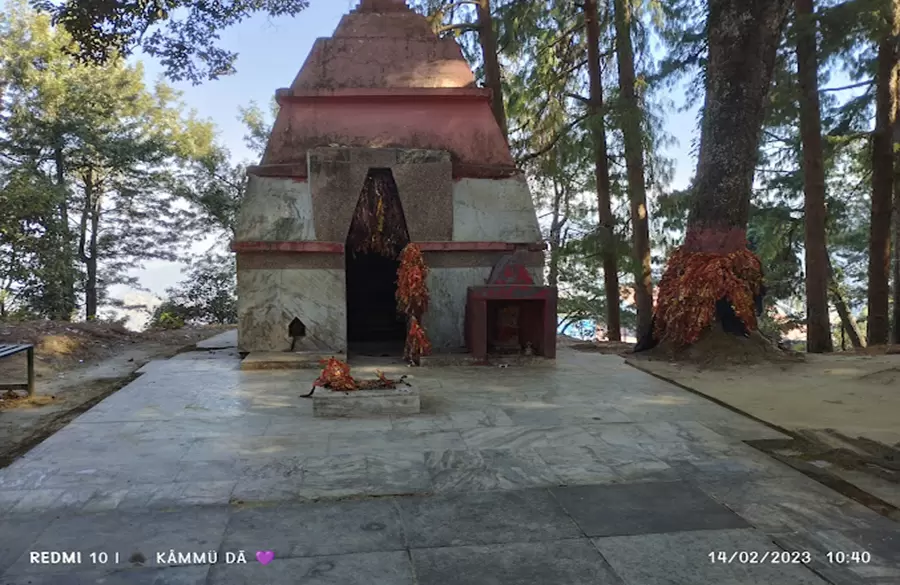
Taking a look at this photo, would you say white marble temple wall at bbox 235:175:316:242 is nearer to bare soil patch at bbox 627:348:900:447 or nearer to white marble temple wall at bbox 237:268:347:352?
white marble temple wall at bbox 237:268:347:352

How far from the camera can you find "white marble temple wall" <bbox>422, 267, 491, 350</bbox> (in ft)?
29.9

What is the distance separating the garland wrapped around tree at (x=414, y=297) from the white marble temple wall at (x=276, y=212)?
147 centimetres

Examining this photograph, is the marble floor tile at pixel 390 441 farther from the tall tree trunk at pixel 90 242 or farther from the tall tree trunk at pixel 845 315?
the tall tree trunk at pixel 90 242

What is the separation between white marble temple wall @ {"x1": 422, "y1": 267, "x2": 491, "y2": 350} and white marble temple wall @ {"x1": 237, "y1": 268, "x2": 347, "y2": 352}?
4.30 ft

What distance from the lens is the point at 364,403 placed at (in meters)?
5.43

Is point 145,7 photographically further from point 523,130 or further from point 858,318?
point 858,318

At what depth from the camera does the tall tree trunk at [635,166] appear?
451 inches

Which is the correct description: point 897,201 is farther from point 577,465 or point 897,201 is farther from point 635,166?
point 577,465

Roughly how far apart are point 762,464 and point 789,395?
250 centimetres

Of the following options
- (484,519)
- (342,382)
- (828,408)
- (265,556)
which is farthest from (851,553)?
(342,382)

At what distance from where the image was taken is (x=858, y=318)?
74.8ft

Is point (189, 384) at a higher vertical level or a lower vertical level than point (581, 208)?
lower

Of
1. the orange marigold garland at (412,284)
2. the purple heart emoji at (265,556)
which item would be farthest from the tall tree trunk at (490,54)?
the purple heart emoji at (265,556)

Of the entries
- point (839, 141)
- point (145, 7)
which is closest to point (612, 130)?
point (839, 141)
